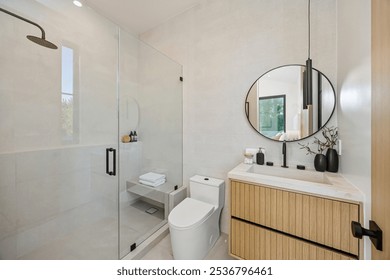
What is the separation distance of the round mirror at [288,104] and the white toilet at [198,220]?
809 millimetres

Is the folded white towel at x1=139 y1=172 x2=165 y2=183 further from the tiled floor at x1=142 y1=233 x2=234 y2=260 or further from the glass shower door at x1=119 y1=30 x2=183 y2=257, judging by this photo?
the tiled floor at x1=142 y1=233 x2=234 y2=260

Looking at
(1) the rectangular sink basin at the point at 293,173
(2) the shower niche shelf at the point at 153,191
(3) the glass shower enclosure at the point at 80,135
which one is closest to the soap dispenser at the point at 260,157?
(1) the rectangular sink basin at the point at 293,173

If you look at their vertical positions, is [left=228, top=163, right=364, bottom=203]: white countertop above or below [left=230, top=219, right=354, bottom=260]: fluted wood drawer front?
above

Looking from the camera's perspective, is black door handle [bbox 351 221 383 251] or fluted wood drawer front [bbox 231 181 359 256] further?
fluted wood drawer front [bbox 231 181 359 256]

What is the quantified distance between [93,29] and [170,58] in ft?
3.18

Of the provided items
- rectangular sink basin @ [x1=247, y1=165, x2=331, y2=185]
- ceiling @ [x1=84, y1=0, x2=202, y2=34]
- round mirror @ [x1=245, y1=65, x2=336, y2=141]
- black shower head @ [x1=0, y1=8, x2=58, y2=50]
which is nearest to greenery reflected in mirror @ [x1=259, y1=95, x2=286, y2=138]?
round mirror @ [x1=245, y1=65, x2=336, y2=141]

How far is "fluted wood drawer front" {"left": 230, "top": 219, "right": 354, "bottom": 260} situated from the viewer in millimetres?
1002

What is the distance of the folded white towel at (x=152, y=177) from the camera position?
2.09 meters

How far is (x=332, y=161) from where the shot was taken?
123cm

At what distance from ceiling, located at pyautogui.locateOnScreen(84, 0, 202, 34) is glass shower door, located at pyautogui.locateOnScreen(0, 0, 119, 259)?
152mm

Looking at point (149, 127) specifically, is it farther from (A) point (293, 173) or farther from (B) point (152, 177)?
(A) point (293, 173)

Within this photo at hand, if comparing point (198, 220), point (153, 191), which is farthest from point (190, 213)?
point (153, 191)

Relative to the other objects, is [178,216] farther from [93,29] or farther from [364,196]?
[93,29]

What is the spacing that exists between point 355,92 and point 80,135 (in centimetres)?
245
